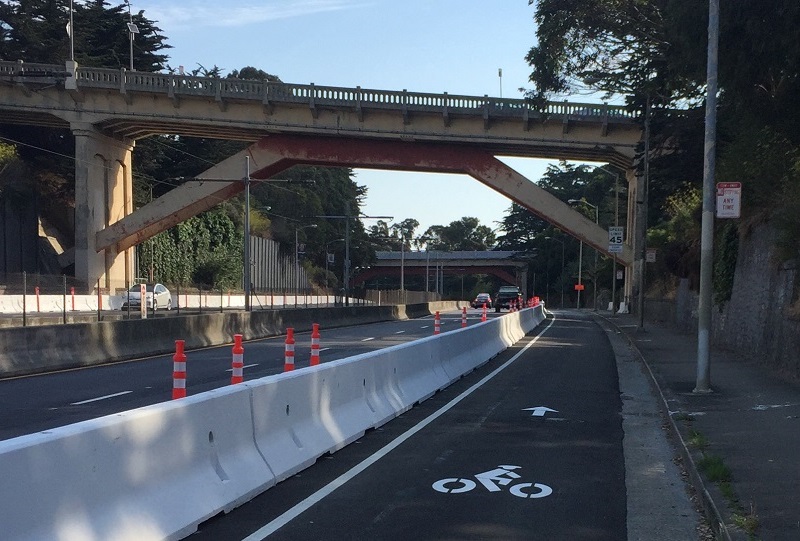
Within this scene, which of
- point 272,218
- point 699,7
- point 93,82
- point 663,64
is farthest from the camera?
point 272,218

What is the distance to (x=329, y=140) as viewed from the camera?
5641 centimetres

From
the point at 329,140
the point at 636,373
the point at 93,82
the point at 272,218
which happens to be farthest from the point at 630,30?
the point at 272,218

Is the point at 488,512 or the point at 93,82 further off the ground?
the point at 93,82

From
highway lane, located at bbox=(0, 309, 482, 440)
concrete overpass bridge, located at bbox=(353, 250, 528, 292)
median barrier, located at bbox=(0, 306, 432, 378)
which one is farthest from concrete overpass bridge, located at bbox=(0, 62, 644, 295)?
concrete overpass bridge, located at bbox=(353, 250, 528, 292)

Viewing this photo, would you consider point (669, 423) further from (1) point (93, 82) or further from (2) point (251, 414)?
(1) point (93, 82)

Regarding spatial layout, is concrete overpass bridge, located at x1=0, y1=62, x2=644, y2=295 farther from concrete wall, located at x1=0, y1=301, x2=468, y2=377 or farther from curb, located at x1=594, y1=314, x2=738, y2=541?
curb, located at x1=594, y1=314, x2=738, y2=541

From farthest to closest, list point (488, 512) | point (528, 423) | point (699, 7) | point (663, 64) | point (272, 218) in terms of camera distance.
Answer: point (272, 218) < point (663, 64) < point (699, 7) < point (528, 423) < point (488, 512)

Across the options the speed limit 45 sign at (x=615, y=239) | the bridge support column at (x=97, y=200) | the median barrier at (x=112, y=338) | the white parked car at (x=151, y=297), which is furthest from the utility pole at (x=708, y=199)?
the bridge support column at (x=97, y=200)

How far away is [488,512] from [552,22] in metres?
31.4

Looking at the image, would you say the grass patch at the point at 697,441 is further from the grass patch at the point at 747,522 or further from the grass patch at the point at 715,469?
the grass patch at the point at 747,522

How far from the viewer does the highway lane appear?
14.0 meters

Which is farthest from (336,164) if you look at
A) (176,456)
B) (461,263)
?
(461,263)

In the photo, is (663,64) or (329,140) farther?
(329,140)

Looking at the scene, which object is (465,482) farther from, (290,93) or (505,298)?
(505,298)
